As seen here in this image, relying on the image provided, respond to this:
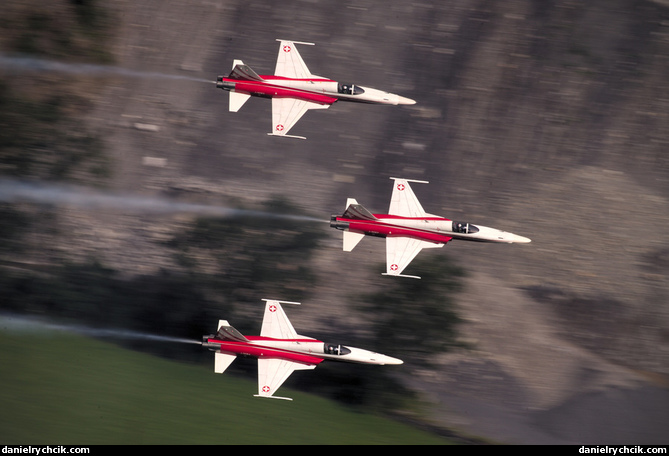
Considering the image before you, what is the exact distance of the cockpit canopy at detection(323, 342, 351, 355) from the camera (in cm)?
3997

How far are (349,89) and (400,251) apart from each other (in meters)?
8.98

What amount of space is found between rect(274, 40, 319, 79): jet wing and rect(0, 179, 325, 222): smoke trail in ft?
26.3

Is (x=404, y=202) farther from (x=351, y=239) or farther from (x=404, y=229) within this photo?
(x=351, y=239)

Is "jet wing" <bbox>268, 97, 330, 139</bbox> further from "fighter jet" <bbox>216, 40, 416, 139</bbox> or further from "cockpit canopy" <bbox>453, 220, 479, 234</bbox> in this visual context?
"cockpit canopy" <bbox>453, 220, 479, 234</bbox>

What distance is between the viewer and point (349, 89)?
42844mm

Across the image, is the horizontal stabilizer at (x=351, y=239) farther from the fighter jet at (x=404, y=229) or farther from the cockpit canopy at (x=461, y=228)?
the cockpit canopy at (x=461, y=228)

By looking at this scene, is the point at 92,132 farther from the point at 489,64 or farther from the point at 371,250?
the point at 489,64

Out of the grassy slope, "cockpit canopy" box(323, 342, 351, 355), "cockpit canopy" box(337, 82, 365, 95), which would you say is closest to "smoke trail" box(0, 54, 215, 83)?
"cockpit canopy" box(337, 82, 365, 95)

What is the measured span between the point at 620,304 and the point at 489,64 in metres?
14.8

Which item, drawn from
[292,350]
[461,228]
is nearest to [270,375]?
[292,350]

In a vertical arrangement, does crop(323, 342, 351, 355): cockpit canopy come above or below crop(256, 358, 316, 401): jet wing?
above

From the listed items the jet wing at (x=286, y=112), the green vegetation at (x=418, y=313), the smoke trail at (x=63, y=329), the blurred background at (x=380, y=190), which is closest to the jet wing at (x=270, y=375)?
the blurred background at (x=380, y=190)

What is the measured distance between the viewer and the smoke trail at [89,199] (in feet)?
142
